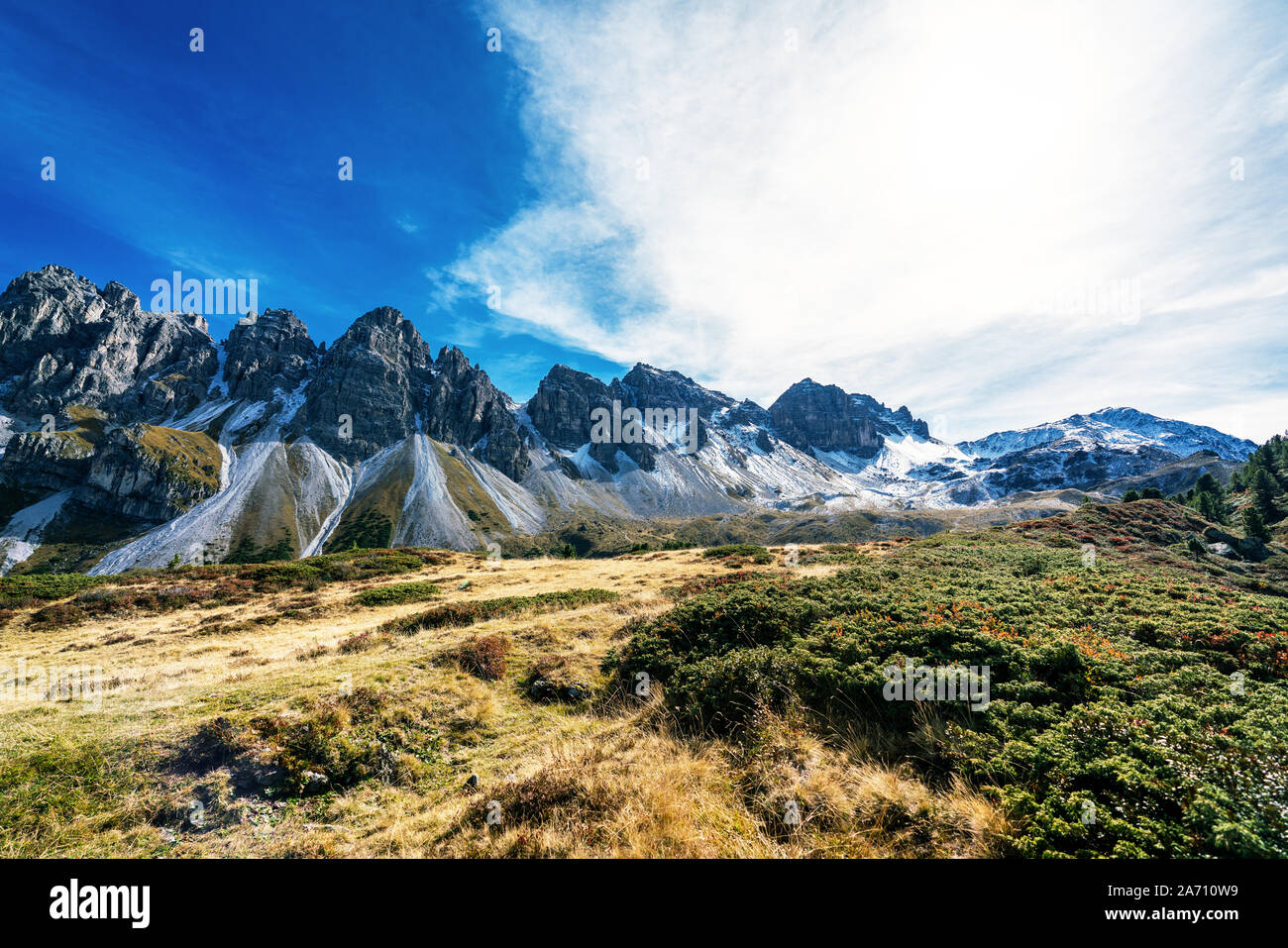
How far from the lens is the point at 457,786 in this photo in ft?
28.0

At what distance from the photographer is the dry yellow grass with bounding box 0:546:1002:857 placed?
6238mm

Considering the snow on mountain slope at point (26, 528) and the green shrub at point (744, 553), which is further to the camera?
the snow on mountain slope at point (26, 528)

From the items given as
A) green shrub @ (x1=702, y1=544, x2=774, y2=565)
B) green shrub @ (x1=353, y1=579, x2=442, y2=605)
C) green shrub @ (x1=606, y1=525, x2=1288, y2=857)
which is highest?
green shrub @ (x1=606, y1=525, x2=1288, y2=857)

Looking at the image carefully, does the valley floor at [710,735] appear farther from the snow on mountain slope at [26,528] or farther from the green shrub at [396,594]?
the snow on mountain slope at [26,528]

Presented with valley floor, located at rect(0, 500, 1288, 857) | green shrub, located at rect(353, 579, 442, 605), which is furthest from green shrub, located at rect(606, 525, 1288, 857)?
green shrub, located at rect(353, 579, 442, 605)

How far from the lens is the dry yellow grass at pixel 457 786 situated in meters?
6.24

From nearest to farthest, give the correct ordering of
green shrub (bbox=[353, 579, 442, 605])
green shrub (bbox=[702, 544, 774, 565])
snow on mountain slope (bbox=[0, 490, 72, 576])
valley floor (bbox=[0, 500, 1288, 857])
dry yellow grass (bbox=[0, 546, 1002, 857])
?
valley floor (bbox=[0, 500, 1288, 857]), dry yellow grass (bbox=[0, 546, 1002, 857]), green shrub (bbox=[353, 579, 442, 605]), green shrub (bbox=[702, 544, 774, 565]), snow on mountain slope (bbox=[0, 490, 72, 576])

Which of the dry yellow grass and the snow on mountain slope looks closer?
the dry yellow grass

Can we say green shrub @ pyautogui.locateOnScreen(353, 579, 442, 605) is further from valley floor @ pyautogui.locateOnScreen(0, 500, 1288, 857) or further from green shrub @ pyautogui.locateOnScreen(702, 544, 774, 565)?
green shrub @ pyautogui.locateOnScreen(702, 544, 774, 565)

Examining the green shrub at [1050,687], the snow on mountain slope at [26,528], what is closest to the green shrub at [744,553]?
the green shrub at [1050,687]
